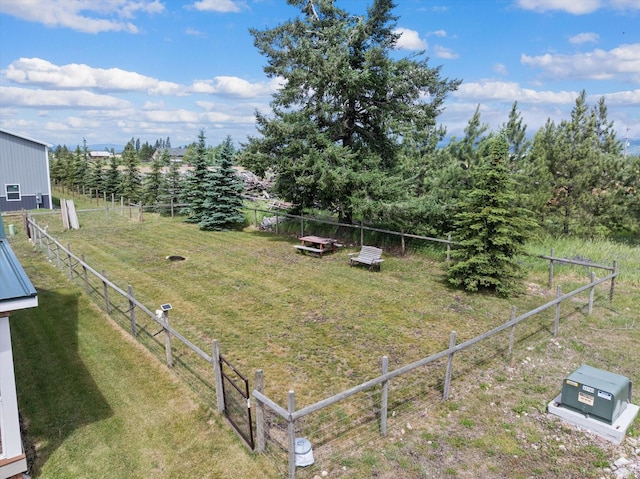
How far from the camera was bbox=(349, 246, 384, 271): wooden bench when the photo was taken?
13.8 m

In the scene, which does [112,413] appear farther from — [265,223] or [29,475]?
[265,223]

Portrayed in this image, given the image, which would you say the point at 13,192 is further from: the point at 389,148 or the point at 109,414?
the point at 109,414

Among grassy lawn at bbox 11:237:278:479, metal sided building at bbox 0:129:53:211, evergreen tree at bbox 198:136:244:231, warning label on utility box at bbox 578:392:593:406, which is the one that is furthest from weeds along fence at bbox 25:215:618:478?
metal sided building at bbox 0:129:53:211

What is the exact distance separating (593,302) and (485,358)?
16.4 ft

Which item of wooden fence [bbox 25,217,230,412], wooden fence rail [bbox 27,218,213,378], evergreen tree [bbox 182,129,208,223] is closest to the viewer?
wooden fence [bbox 25,217,230,412]

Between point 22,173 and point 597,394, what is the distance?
3052cm

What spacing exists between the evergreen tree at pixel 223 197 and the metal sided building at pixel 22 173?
12.6m

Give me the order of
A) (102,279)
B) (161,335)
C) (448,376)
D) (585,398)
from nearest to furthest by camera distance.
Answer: (585,398) < (448,376) < (161,335) < (102,279)

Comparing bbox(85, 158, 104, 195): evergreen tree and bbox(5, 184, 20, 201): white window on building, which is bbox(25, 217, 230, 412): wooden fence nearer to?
bbox(5, 184, 20, 201): white window on building

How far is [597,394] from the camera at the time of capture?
229 inches

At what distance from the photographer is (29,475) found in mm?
5020

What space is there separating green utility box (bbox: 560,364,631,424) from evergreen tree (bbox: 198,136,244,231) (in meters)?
17.3

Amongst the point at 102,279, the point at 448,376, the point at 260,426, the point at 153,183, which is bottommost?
the point at 260,426

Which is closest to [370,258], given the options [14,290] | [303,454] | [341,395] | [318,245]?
[318,245]
